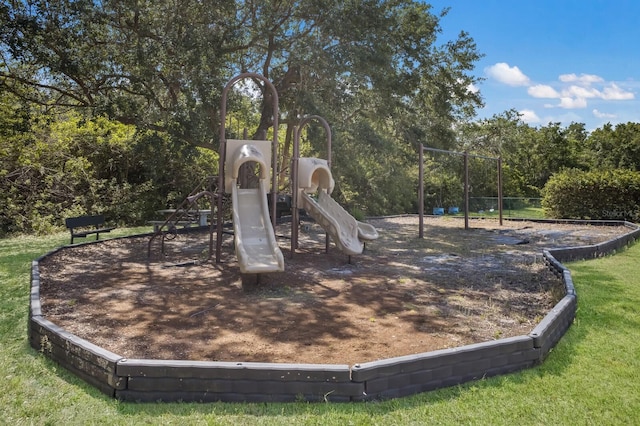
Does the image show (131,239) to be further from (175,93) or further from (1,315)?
(1,315)

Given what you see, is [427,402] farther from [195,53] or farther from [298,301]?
[195,53]

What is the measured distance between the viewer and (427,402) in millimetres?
3051

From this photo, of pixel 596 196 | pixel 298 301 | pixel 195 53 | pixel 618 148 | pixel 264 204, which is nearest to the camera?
pixel 298 301

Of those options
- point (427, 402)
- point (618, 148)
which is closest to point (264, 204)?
point (427, 402)

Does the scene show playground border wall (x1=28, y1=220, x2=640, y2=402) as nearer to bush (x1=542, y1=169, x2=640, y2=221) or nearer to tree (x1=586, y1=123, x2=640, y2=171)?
bush (x1=542, y1=169, x2=640, y2=221)

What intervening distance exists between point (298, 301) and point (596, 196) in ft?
52.8

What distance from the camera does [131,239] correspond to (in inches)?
434

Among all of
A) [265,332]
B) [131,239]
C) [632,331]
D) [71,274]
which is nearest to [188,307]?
[265,332]

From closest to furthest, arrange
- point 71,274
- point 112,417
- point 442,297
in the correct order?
1. point 112,417
2. point 442,297
3. point 71,274

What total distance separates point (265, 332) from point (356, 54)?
8931mm

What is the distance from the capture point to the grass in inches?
111

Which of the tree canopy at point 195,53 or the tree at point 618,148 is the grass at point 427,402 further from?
the tree at point 618,148

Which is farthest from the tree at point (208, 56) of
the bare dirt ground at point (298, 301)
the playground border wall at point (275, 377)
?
the playground border wall at point (275, 377)

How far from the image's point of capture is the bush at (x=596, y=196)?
16656 mm
